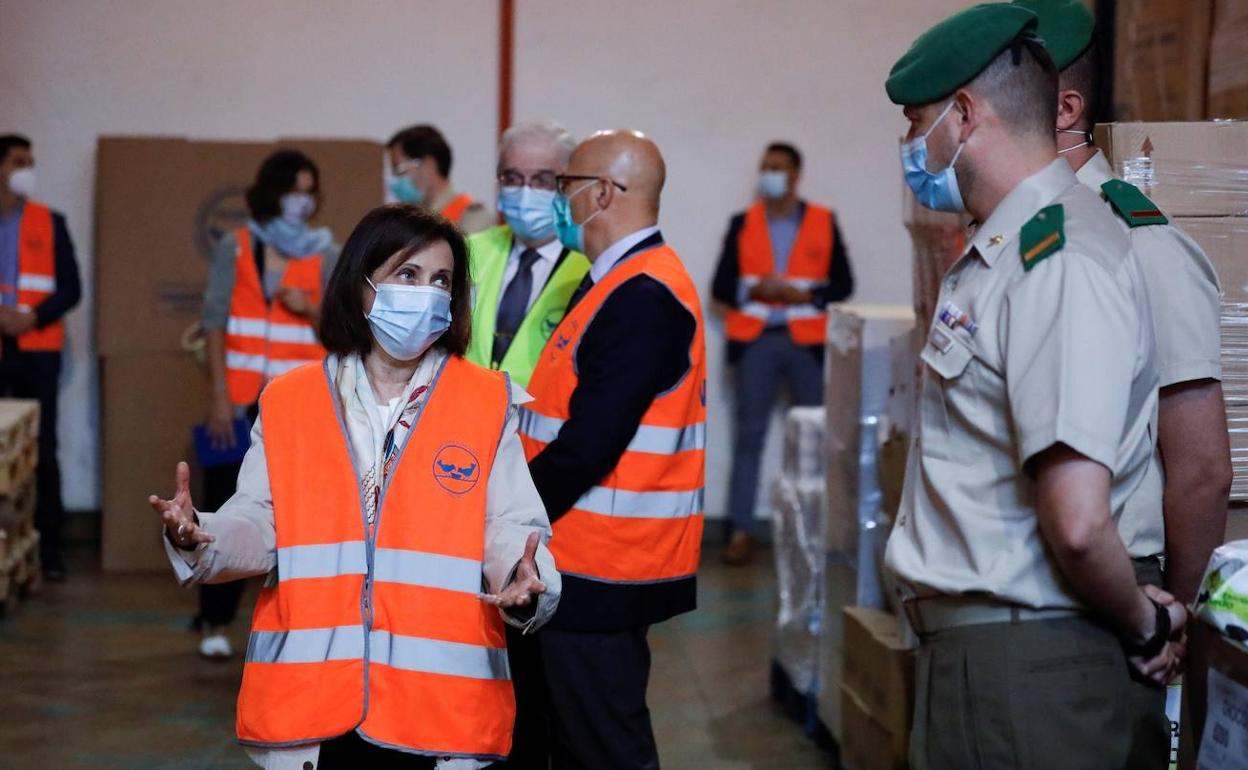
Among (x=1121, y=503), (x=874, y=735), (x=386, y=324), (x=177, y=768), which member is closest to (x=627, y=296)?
(x=386, y=324)

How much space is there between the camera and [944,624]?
1968mm

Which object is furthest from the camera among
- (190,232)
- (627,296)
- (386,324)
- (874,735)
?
(190,232)

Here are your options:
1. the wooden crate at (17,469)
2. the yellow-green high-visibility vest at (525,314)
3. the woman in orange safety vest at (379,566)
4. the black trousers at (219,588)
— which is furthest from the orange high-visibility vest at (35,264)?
the woman in orange safety vest at (379,566)

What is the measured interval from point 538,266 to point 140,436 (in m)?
3.62

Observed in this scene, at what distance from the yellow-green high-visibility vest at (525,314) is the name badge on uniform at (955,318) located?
51.7 inches

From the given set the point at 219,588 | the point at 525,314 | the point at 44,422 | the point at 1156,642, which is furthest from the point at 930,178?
the point at 44,422

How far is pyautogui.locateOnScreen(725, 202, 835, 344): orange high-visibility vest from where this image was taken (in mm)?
6938

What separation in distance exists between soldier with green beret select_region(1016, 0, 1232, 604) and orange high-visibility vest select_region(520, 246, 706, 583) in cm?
97

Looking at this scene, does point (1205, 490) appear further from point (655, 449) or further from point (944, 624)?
point (655, 449)

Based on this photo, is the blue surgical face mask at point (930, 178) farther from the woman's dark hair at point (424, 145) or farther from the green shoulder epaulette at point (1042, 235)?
the woman's dark hair at point (424, 145)

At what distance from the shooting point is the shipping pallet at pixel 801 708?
429cm

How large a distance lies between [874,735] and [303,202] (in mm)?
2593

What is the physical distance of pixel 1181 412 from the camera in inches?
82.0

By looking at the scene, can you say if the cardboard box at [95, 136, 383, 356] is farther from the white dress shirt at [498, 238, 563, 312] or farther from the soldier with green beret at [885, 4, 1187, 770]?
the soldier with green beret at [885, 4, 1187, 770]
